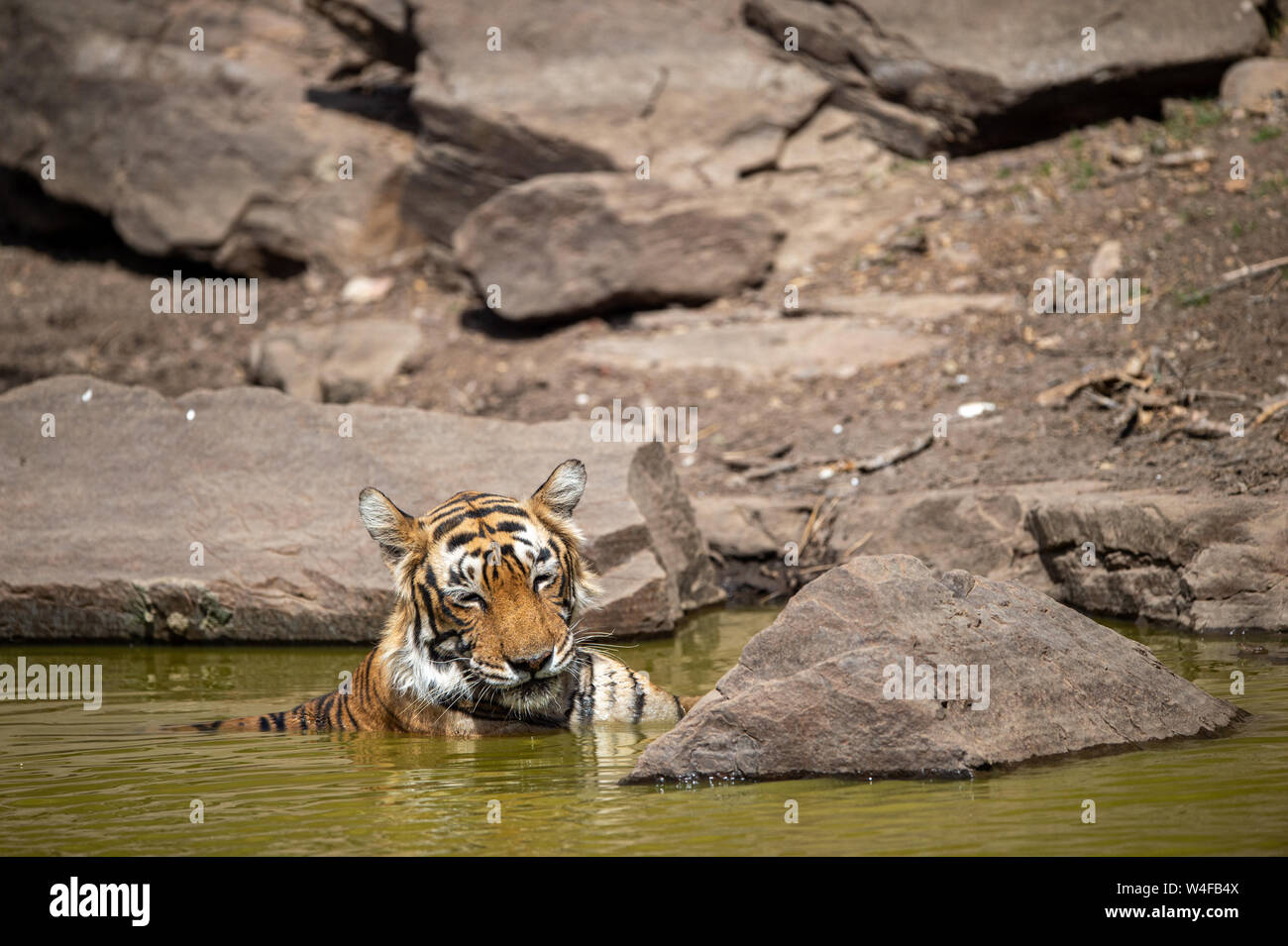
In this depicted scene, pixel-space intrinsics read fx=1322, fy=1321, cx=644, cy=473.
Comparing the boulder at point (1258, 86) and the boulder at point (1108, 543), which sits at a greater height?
the boulder at point (1258, 86)

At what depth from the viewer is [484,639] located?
4.92 m

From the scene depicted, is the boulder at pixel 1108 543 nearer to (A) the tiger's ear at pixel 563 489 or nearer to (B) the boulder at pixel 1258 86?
(A) the tiger's ear at pixel 563 489

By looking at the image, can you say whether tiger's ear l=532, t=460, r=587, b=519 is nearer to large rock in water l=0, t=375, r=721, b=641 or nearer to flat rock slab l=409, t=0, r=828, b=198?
large rock in water l=0, t=375, r=721, b=641

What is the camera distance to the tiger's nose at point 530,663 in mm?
4812

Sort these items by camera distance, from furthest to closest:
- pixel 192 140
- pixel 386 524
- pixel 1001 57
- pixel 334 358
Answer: pixel 192 140 < pixel 1001 57 < pixel 334 358 < pixel 386 524

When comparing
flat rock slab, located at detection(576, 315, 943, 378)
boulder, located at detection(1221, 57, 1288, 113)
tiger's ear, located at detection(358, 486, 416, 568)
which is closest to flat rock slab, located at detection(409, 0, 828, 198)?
flat rock slab, located at detection(576, 315, 943, 378)

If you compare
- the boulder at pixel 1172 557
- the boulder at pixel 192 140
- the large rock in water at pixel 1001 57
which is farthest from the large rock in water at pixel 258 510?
the large rock in water at pixel 1001 57

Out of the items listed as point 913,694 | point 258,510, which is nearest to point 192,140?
point 258,510

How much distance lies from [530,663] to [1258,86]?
33.2 ft

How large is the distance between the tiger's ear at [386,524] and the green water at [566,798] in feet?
2.61

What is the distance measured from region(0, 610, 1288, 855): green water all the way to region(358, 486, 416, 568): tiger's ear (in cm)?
80

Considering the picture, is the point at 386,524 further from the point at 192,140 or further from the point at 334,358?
the point at 192,140

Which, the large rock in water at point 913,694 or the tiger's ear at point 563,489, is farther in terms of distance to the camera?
the tiger's ear at point 563,489
